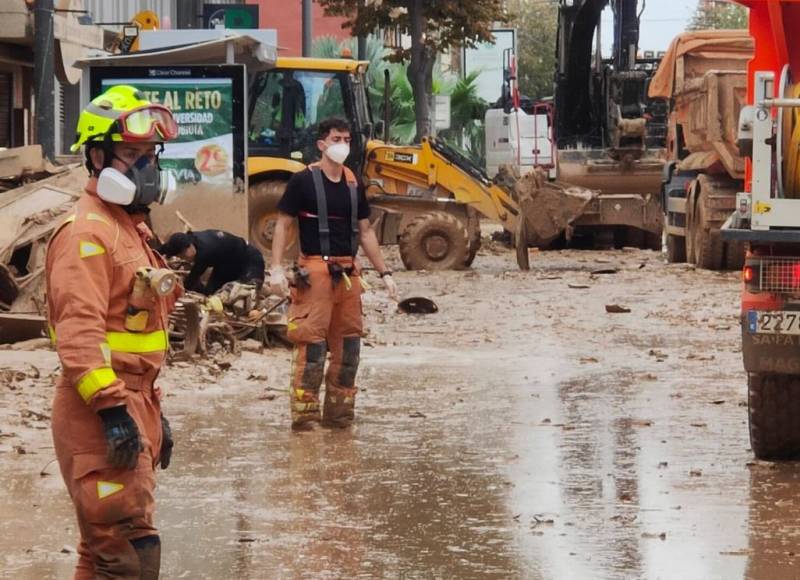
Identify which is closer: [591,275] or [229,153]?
[229,153]

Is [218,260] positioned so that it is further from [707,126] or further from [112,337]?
[112,337]

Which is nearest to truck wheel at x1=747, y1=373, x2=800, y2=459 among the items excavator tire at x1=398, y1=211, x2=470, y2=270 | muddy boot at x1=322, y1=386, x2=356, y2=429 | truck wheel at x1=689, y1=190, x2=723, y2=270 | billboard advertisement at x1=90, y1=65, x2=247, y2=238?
muddy boot at x1=322, y1=386, x2=356, y2=429

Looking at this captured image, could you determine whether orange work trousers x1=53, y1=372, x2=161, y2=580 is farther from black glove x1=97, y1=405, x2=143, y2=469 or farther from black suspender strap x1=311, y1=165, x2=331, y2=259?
black suspender strap x1=311, y1=165, x2=331, y2=259

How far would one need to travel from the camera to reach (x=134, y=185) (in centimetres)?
543

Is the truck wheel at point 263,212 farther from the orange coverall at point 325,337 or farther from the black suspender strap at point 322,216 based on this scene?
the black suspender strap at point 322,216

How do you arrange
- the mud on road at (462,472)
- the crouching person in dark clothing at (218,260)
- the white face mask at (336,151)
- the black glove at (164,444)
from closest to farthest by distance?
the black glove at (164,444), the mud on road at (462,472), the white face mask at (336,151), the crouching person in dark clothing at (218,260)

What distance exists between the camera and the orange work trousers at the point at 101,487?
209 inches

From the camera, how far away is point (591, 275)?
23.8 meters

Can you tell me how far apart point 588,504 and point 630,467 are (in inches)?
40.7

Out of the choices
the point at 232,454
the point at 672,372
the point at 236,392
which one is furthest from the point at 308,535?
the point at 672,372

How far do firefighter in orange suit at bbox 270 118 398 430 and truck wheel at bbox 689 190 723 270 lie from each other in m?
13.1

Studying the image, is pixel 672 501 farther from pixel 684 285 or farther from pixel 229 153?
pixel 684 285

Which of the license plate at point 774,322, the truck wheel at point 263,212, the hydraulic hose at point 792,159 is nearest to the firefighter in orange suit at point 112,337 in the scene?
the license plate at point 774,322

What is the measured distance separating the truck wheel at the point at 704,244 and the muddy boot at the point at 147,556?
18523 mm
